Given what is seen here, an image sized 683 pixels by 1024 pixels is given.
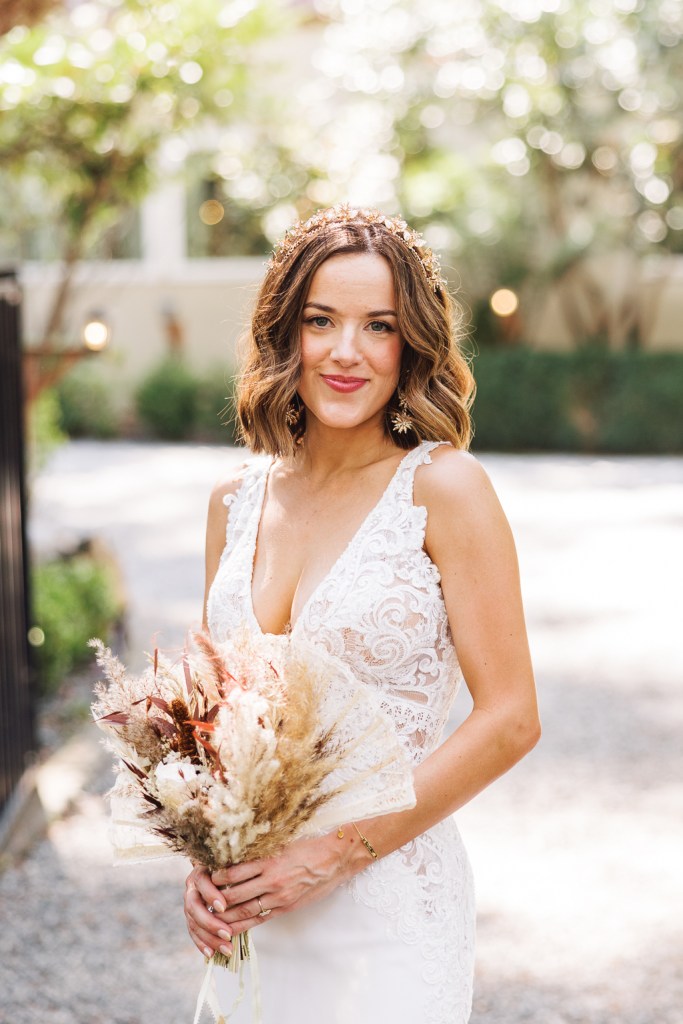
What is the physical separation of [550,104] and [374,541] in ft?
56.4

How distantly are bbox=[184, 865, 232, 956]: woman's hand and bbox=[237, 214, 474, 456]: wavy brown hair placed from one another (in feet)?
2.96

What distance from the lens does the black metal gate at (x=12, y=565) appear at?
17.8ft

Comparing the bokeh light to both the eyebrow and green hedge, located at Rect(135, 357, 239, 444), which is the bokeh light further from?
the eyebrow

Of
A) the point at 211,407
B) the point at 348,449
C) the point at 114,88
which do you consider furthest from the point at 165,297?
the point at 348,449

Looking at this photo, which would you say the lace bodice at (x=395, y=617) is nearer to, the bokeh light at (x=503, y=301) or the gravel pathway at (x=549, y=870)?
the gravel pathway at (x=549, y=870)

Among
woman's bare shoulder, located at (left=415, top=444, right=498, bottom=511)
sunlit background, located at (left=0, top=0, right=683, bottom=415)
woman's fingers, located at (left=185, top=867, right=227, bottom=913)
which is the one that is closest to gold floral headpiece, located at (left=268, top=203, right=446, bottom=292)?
woman's bare shoulder, located at (left=415, top=444, right=498, bottom=511)

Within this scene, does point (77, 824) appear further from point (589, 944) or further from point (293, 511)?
point (293, 511)

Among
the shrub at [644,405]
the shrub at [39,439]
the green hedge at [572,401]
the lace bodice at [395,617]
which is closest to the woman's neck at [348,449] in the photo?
the lace bodice at [395,617]

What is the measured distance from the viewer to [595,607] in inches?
380

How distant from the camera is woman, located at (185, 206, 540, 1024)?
7.11 feet

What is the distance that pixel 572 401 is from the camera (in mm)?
18469

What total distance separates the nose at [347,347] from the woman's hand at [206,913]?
92 centimetres

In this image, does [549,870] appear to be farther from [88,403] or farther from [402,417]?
[88,403]

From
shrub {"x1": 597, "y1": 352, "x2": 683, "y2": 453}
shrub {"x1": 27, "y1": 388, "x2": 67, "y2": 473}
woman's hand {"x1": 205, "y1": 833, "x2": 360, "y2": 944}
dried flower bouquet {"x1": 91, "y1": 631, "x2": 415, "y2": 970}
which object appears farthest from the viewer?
shrub {"x1": 597, "y1": 352, "x2": 683, "y2": 453}
